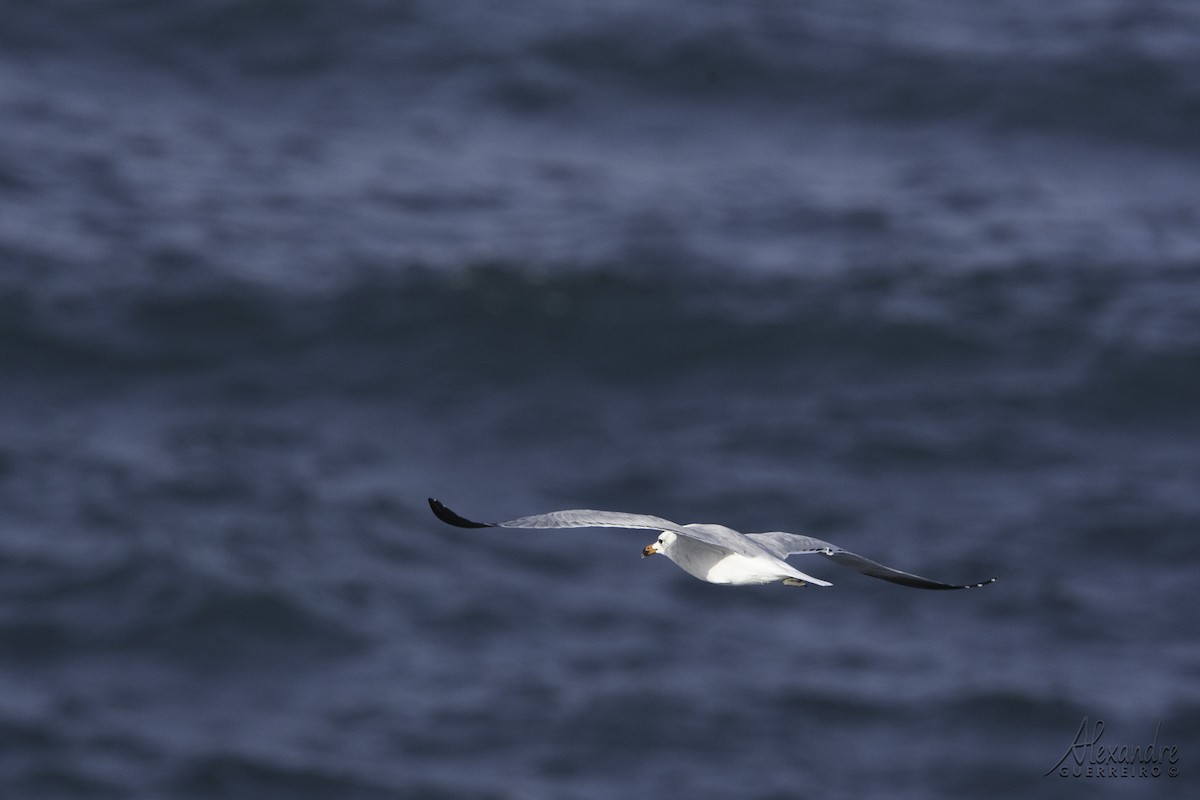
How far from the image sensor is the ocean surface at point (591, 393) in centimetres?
3509

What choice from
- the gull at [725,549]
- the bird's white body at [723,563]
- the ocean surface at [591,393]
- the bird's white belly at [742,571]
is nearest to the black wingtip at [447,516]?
the gull at [725,549]

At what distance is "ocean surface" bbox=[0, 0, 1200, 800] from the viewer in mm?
35094

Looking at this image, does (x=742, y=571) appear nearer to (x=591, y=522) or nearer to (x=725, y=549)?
(x=725, y=549)

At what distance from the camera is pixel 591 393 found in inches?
1756

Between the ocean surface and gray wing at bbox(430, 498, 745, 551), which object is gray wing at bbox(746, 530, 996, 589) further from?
the ocean surface

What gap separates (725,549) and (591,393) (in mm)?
33772

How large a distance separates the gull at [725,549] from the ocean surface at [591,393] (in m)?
22.1

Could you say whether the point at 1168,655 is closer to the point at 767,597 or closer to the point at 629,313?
the point at 767,597

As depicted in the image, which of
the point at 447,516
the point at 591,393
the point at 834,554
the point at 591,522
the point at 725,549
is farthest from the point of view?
the point at 591,393

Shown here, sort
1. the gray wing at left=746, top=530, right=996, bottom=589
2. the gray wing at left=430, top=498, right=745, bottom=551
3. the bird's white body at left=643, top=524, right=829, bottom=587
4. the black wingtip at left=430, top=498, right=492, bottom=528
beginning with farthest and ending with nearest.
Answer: the gray wing at left=746, top=530, right=996, bottom=589, the bird's white body at left=643, top=524, right=829, bottom=587, the black wingtip at left=430, top=498, right=492, bottom=528, the gray wing at left=430, top=498, right=745, bottom=551

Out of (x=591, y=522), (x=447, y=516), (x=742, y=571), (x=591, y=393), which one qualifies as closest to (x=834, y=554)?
(x=742, y=571)

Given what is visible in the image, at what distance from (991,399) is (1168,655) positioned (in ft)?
32.6

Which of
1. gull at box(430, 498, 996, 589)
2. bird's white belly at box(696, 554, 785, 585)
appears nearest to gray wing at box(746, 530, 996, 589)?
gull at box(430, 498, 996, 589)

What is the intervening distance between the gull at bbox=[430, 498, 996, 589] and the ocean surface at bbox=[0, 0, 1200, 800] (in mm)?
22078
